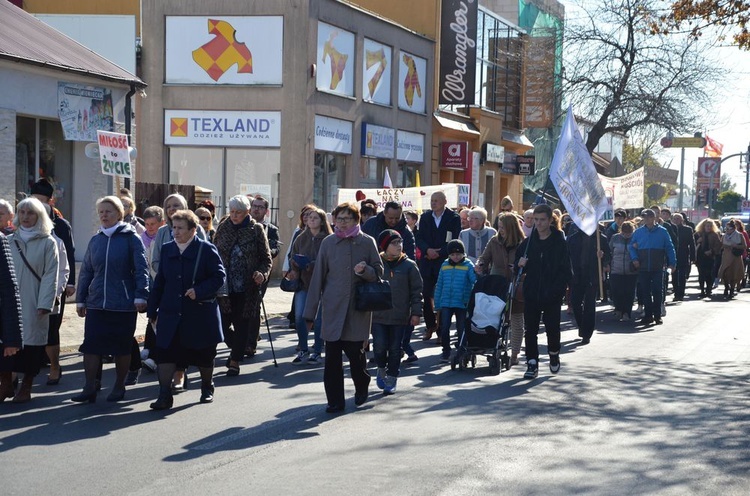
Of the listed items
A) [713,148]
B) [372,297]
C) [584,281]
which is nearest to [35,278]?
[372,297]

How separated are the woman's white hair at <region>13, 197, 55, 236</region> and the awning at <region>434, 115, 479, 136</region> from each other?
2489 centimetres

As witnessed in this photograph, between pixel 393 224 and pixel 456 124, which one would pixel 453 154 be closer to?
pixel 456 124

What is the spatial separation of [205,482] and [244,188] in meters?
20.2

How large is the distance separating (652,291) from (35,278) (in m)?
11.6

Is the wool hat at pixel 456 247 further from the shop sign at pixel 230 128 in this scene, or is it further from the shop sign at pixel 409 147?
the shop sign at pixel 409 147

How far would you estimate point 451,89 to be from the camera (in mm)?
33938

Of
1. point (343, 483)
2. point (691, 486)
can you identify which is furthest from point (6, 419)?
point (691, 486)

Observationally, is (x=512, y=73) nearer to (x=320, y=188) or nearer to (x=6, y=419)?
(x=320, y=188)

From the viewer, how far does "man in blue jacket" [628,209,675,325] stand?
1822cm

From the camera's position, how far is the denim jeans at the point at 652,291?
18078 mm

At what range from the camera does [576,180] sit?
42.4 feet

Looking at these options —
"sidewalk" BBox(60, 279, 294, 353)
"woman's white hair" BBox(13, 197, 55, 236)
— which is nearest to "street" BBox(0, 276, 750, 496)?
"sidewalk" BBox(60, 279, 294, 353)

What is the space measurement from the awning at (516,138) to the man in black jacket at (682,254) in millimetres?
15686

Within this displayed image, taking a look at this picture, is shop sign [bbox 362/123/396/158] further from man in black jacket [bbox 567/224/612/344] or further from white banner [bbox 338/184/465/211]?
man in black jacket [bbox 567/224/612/344]
